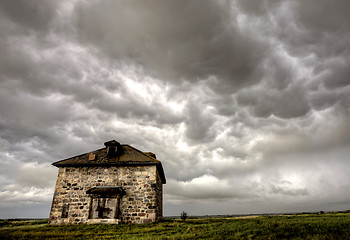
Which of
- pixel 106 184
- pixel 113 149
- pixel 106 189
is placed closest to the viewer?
pixel 106 189

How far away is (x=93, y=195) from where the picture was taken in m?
18.9

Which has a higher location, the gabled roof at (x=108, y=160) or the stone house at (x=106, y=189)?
the gabled roof at (x=108, y=160)

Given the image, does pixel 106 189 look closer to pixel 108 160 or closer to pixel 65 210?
pixel 108 160

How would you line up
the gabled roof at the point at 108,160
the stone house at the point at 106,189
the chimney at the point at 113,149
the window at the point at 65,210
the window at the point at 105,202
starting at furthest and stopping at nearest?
the chimney at the point at 113,149 → the gabled roof at the point at 108,160 → the window at the point at 65,210 → the stone house at the point at 106,189 → the window at the point at 105,202

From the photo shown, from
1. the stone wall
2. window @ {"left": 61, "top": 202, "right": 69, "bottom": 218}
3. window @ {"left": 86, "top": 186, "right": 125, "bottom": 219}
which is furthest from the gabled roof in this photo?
window @ {"left": 61, "top": 202, "right": 69, "bottom": 218}

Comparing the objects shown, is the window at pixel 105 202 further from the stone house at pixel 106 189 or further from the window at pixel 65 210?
the window at pixel 65 210

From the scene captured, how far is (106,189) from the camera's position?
18.7 m

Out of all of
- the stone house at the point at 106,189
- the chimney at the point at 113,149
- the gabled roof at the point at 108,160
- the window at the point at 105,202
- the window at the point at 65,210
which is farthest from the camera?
the chimney at the point at 113,149

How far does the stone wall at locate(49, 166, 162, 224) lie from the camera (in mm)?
18375

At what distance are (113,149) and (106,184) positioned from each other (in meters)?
3.49

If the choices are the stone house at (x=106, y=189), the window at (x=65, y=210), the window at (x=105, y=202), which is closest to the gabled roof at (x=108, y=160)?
the stone house at (x=106, y=189)

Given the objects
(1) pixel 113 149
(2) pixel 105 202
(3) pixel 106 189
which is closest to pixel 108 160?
(1) pixel 113 149

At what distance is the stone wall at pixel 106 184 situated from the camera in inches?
723

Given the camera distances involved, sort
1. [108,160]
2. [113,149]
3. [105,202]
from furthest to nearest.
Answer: [113,149]
[108,160]
[105,202]
